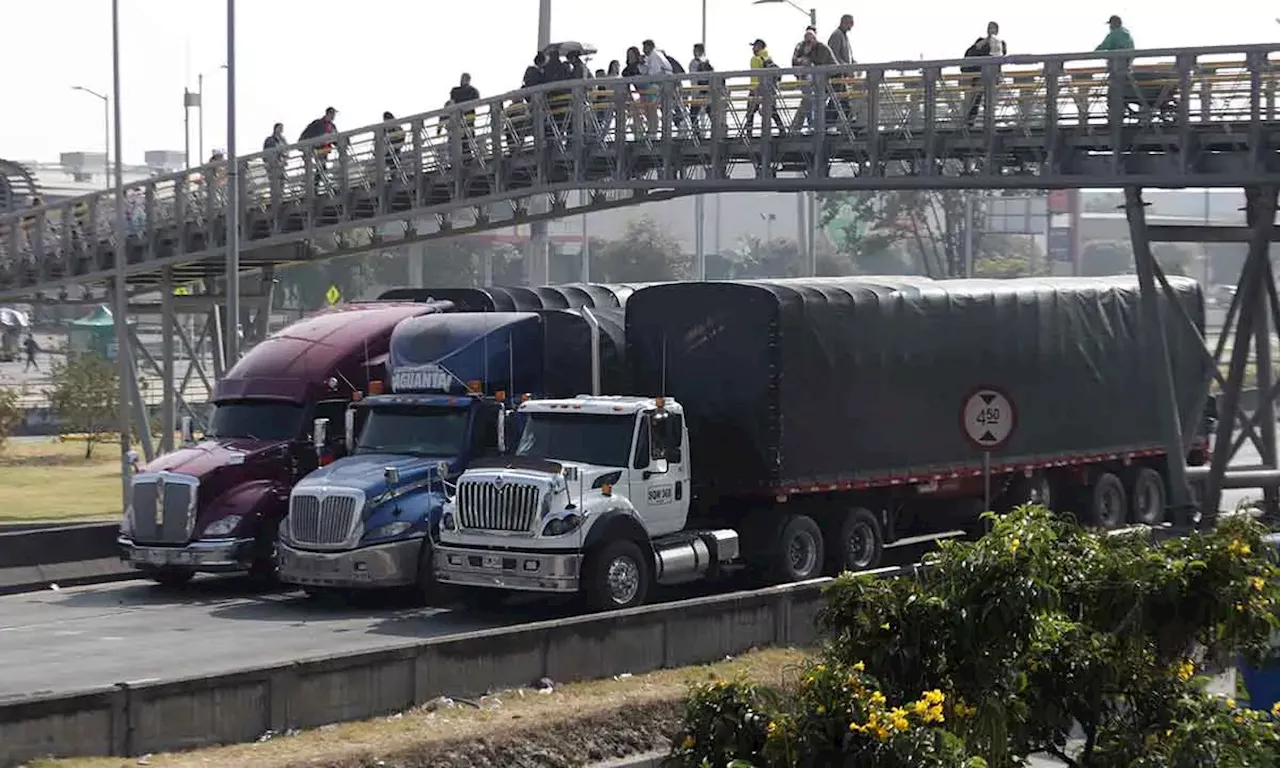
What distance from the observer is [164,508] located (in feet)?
82.2

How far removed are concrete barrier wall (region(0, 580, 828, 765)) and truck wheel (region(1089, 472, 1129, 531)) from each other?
10.0 metres

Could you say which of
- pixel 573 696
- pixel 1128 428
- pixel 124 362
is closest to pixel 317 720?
pixel 573 696

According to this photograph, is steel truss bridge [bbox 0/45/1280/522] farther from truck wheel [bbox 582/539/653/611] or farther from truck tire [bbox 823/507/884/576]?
truck wheel [bbox 582/539/653/611]

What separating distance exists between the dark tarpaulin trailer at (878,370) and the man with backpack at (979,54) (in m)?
2.78

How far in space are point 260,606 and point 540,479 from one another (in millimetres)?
4098

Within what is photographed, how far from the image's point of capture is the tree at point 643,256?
91.6 metres

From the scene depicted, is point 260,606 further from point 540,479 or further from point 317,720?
point 317,720

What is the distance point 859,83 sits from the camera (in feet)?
105

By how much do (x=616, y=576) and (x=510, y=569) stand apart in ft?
3.73

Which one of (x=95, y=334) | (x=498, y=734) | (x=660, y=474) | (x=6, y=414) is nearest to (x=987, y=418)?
(x=660, y=474)

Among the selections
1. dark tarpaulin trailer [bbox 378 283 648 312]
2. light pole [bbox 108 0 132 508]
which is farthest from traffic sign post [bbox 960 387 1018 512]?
light pole [bbox 108 0 132 508]

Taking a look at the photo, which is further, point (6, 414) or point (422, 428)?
point (6, 414)

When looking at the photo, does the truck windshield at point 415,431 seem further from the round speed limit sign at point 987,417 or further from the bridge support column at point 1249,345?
the bridge support column at point 1249,345

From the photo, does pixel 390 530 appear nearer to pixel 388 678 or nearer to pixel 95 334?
pixel 388 678
